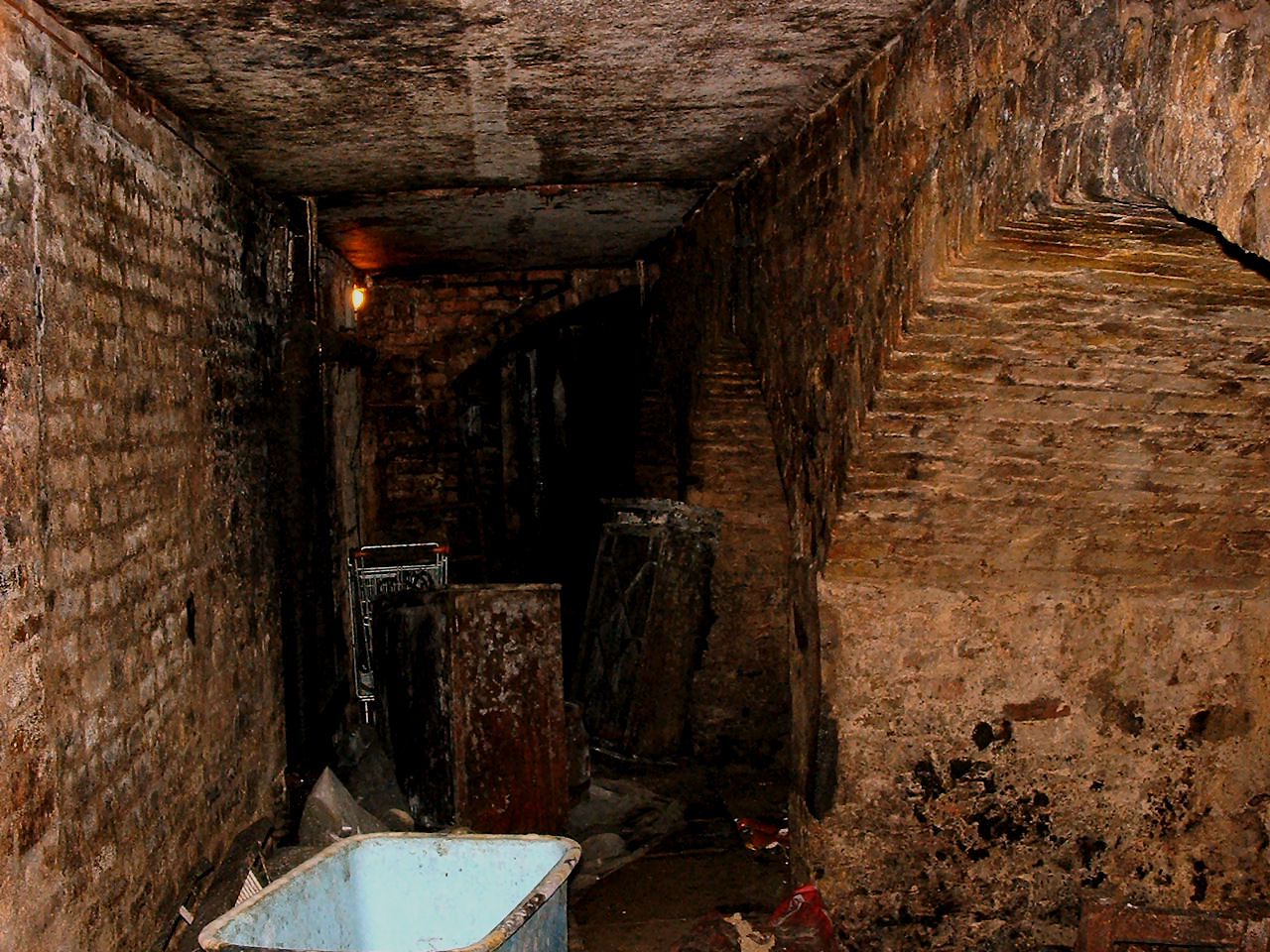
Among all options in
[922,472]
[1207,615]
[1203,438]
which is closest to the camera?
[1203,438]

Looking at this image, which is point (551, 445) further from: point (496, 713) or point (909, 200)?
point (909, 200)

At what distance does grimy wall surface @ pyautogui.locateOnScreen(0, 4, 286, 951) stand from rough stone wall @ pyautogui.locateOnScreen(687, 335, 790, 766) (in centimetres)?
238

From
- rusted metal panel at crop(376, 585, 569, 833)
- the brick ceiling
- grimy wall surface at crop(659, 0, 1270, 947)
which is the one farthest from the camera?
rusted metal panel at crop(376, 585, 569, 833)

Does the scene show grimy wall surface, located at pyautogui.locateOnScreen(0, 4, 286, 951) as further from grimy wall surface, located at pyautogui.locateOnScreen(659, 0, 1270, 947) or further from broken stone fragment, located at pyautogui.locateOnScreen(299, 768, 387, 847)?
grimy wall surface, located at pyautogui.locateOnScreen(659, 0, 1270, 947)

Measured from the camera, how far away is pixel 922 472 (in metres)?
3.28

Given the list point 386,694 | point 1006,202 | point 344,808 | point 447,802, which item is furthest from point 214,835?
point 1006,202

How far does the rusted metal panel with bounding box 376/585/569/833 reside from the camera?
14.1 feet

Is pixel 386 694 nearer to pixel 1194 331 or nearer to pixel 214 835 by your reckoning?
pixel 214 835

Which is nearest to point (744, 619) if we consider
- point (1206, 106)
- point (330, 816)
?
point (330, 816)

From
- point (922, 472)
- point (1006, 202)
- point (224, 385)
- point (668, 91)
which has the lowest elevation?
point (922, 472)

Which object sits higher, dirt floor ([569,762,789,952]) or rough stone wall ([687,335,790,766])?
rough stone wall ([687,335,790,766])

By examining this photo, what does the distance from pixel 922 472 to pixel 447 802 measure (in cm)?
225

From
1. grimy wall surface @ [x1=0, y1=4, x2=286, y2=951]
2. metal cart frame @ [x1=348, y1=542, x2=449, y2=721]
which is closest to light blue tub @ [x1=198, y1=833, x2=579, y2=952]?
grimy wall surface @ [x1=0, y1=4, x2=286, y2=951]

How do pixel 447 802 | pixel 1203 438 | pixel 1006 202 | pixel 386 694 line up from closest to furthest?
pixel 1006 202 < pixel 1203 438 < pixel 447 802 < pixel 386 694
